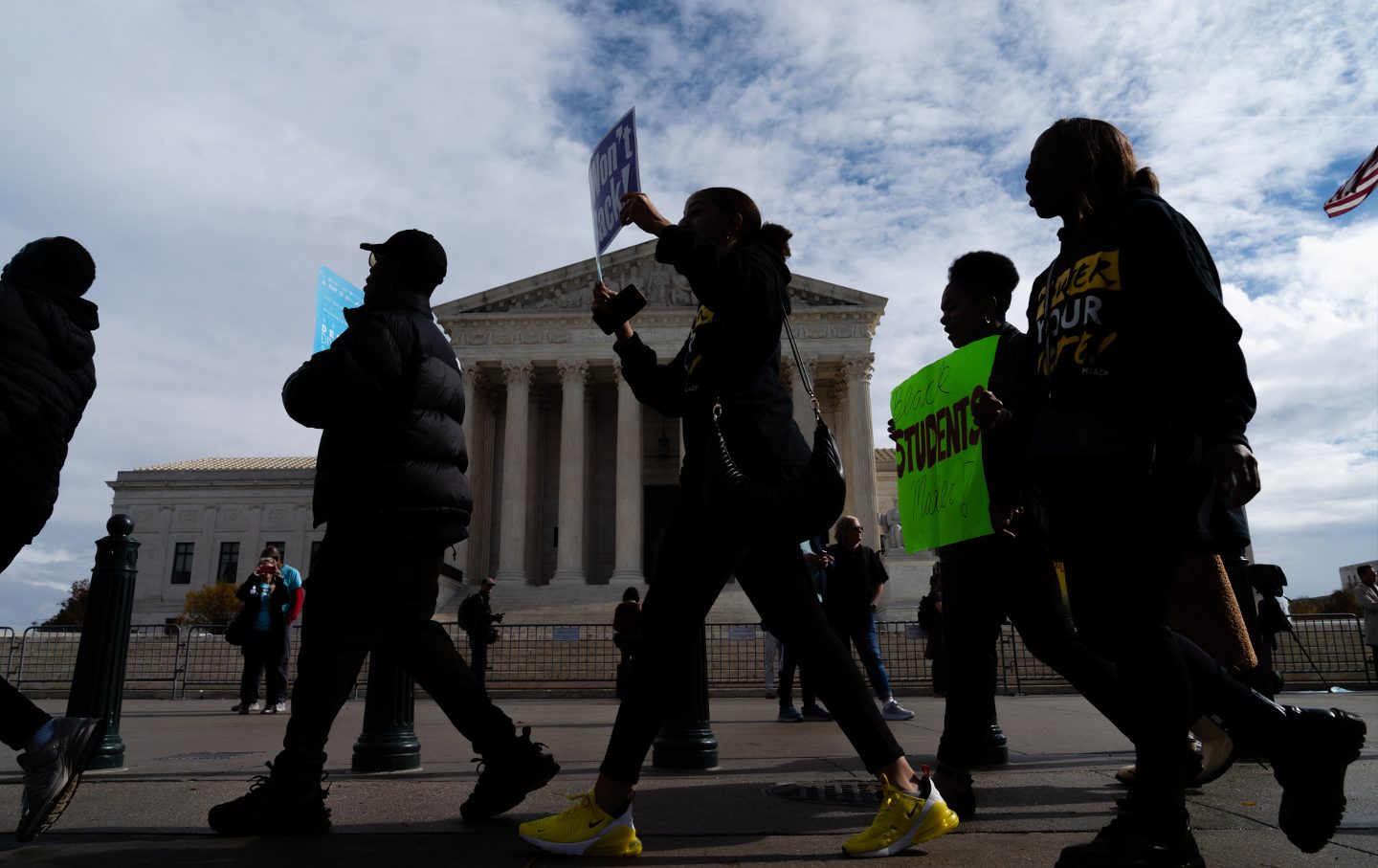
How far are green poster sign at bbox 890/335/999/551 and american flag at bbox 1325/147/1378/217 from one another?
10630 mm

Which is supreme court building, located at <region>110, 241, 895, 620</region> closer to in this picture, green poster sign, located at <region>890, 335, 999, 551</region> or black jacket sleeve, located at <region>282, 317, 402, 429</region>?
green poster sign, located at <region>890, 335, 999, 551</region>

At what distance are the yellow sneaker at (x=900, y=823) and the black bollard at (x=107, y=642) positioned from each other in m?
4.19

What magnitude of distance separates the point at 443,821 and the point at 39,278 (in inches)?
97.7

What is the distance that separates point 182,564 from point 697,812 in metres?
61.7

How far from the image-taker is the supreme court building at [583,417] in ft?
120

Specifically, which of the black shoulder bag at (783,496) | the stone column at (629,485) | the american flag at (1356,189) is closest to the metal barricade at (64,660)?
the black shoulder bag at (783,496)

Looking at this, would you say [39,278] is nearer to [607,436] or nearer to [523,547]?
[523,547]

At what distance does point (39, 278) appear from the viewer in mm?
3502

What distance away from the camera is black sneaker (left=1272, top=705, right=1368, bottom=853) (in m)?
2.33

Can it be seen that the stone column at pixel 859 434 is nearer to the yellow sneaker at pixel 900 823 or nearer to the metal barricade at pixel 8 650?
the metal barricade at pixel 8 650

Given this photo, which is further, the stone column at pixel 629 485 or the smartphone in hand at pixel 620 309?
the stone column at pixel 629 485

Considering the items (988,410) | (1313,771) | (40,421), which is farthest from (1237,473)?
(40,421)

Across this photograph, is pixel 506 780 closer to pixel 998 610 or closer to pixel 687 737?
pixel 687 737

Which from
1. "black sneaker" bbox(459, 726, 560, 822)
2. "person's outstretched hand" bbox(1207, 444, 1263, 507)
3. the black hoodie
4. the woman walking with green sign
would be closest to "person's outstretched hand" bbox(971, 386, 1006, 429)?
the woman walking with green sign
